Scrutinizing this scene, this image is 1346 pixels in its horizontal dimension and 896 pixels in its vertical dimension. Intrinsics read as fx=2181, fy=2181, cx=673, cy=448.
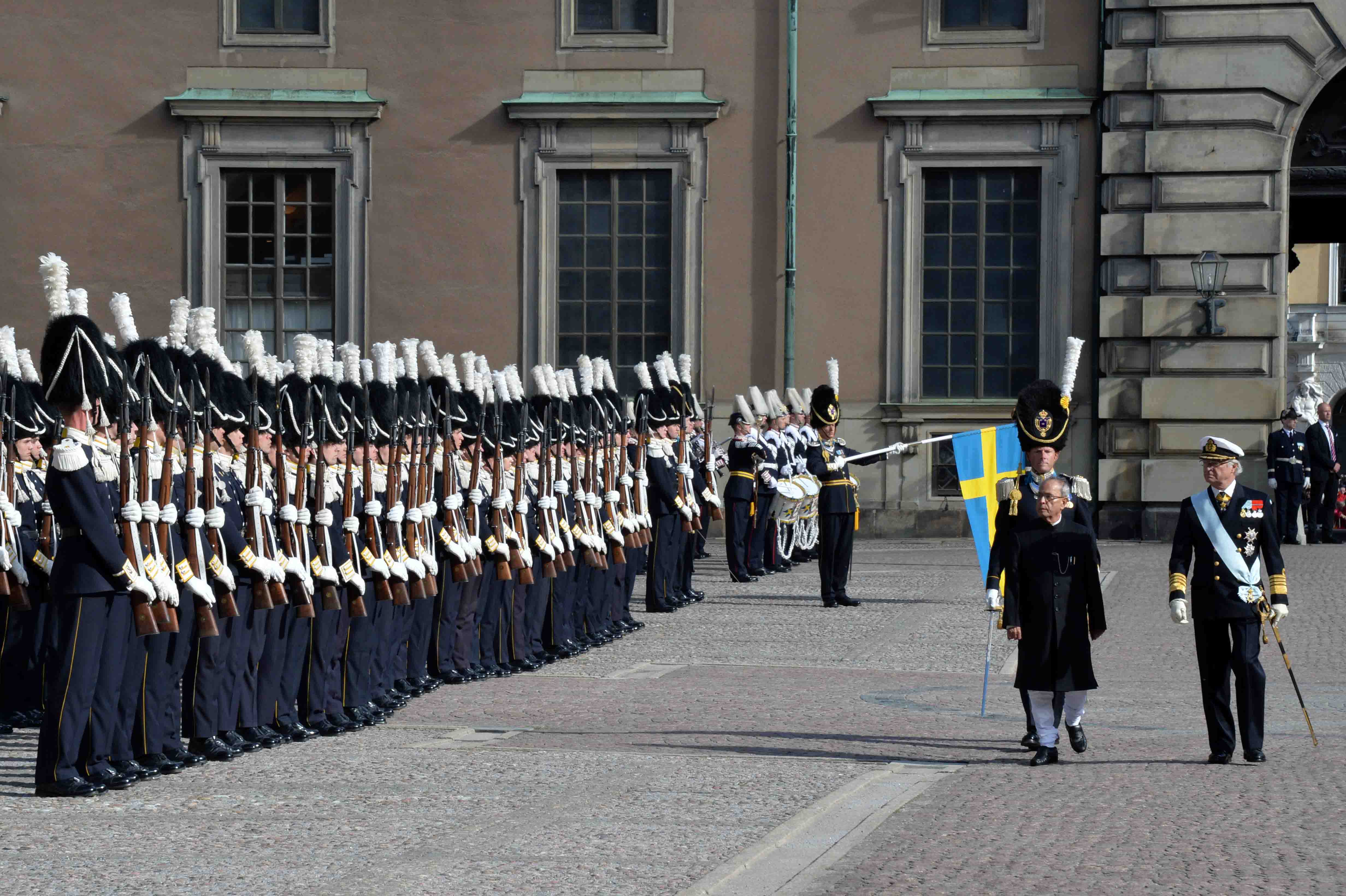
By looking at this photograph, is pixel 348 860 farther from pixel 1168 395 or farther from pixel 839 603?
pixel 1168 395

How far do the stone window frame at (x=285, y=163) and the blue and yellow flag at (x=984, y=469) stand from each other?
1140cm

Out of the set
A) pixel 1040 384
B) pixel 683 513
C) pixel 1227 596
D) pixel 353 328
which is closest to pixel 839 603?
pixel 683 513

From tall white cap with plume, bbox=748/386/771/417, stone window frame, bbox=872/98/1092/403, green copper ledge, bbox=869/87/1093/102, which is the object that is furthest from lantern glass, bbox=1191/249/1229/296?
tall white cap with plume, bbox=748/386/771/417

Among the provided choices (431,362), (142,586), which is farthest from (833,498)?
(142,586)

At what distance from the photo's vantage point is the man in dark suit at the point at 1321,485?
2411 centimetres

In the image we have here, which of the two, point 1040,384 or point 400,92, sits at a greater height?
point 400,92

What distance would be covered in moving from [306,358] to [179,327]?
80 cm

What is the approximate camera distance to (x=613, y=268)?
83.1ft

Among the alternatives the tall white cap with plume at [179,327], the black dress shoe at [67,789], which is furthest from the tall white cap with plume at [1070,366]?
the black dress shoe at [67,789]

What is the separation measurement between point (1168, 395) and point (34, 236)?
13.1m

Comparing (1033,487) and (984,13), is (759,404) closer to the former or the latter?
(984,13)

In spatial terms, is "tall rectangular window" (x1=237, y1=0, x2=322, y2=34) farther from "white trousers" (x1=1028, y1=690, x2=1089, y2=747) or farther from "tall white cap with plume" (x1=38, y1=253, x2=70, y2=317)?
"white trousers" (x1=1028, y1=690, x2=1089, y2=747)

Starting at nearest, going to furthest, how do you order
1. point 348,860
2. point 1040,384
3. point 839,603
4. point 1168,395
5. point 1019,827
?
point 348,860 < point 1019,827 < point 1040,384 < point 839,603 < point 1168,395

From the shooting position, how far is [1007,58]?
79.8 ft
